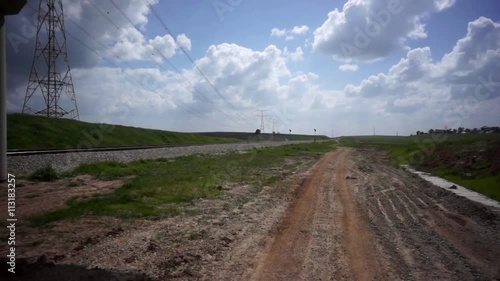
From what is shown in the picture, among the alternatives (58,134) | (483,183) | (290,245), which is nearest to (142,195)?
(290,245)

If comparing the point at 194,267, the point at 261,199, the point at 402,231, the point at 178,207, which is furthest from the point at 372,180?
the point at 194,267

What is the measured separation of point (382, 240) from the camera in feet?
28.8

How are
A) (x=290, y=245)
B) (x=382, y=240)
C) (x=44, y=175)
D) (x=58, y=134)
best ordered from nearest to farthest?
1. (x=290, y=245)
2. (x=382, y=240)
3. (x=44, y=175)
4. (x=58, y=134)

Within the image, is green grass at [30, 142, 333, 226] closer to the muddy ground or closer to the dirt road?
the muddy ground

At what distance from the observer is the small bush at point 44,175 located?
17.0m

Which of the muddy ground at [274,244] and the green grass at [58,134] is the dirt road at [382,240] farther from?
the green grass at [58,134]

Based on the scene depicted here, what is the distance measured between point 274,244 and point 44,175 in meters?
13.8

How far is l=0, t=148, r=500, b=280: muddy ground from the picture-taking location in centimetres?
658

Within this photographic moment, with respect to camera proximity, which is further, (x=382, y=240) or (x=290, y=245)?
(x=382, y=240)

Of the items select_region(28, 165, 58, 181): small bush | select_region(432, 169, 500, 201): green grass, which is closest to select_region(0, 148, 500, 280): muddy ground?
select_region(28, 165, 58, 181): small bush

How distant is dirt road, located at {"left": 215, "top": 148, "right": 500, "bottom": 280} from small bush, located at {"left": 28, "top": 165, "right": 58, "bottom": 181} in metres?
12.1

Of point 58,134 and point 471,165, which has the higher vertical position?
point 58,134

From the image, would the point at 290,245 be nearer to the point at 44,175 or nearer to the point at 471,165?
the point at 44,175

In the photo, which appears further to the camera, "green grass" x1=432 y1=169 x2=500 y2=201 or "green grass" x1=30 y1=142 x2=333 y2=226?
"green grass" x1=432 y1=169 x2=500 y2=201
